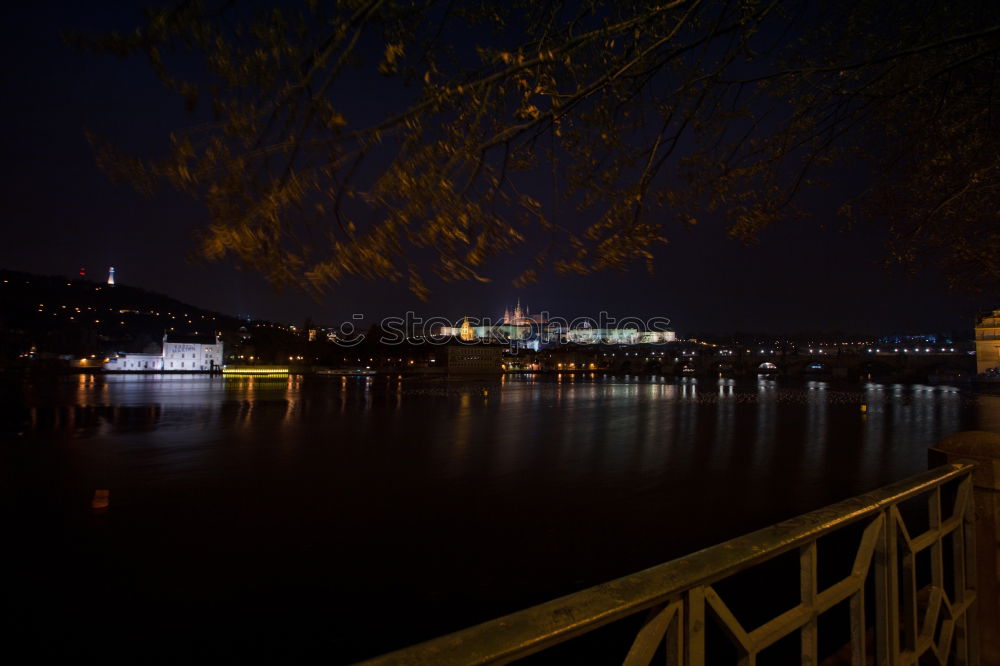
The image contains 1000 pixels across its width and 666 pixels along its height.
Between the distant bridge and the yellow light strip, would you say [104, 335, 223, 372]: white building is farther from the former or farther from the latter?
the distant bridge

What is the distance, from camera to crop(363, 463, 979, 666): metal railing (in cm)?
118

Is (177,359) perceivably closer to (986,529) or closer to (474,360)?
(474,360)

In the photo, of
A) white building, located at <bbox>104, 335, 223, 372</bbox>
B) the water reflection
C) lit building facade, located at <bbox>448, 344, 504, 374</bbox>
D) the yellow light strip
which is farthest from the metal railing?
white building, located at <bbox>104, 335, 223, 372</bbox>

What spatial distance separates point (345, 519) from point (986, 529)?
29.8 ft

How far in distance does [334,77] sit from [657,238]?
8.59 feet

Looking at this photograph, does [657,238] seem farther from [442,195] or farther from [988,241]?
[988,241]

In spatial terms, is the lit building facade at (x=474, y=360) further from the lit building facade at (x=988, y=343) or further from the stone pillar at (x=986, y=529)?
the stone pillar at (x=986, y=529)

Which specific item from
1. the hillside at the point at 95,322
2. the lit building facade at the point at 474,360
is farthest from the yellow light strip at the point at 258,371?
the lit building facade at the point at 474,360

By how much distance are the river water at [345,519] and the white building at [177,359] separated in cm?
9060

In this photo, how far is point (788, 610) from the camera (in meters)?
2.39

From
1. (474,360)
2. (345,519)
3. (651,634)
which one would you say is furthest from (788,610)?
(474,360)

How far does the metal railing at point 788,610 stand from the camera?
3.86ft

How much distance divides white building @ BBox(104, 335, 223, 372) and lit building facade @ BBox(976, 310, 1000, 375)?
123 m

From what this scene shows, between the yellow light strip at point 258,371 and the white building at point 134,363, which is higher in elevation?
the white building at point 134,363
